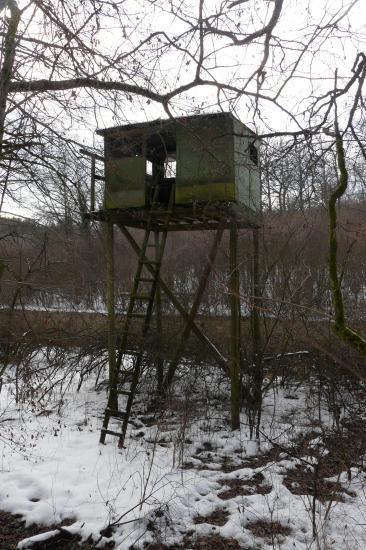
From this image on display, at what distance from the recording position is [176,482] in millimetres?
5484

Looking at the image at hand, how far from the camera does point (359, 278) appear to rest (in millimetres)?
13586

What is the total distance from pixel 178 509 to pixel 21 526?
155 centimetres

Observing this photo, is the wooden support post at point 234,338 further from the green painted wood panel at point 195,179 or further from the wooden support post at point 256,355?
the green painted wood panel at point 195,179

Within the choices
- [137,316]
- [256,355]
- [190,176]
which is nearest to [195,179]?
[190,176]

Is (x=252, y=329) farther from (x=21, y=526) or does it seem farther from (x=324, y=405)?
(x=21, y=526)

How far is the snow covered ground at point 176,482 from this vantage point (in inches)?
180

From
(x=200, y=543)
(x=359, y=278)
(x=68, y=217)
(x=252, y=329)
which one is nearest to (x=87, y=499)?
(x=200, y=543)

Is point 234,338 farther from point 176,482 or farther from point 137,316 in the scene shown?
point 176,482

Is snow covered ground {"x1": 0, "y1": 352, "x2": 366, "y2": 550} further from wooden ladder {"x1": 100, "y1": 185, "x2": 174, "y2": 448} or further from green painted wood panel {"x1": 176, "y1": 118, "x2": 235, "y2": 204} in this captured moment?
green painted wood panel {"x1": 176, "y1": 118, "x2": 235, "y2": 204}

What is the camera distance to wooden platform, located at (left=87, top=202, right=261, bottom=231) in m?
7.41

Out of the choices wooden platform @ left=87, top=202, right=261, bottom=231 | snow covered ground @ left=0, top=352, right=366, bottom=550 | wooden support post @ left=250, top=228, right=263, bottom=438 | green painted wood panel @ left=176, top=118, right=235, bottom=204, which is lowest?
snow covered ground @ left=0, top=352, right=366, bottom=550

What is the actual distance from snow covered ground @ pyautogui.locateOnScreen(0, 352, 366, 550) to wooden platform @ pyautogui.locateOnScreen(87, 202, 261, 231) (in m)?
3.05

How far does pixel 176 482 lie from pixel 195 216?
4.00m

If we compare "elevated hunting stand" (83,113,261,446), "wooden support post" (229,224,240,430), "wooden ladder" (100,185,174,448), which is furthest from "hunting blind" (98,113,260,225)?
"wooden support post" (229,224,240,430)
